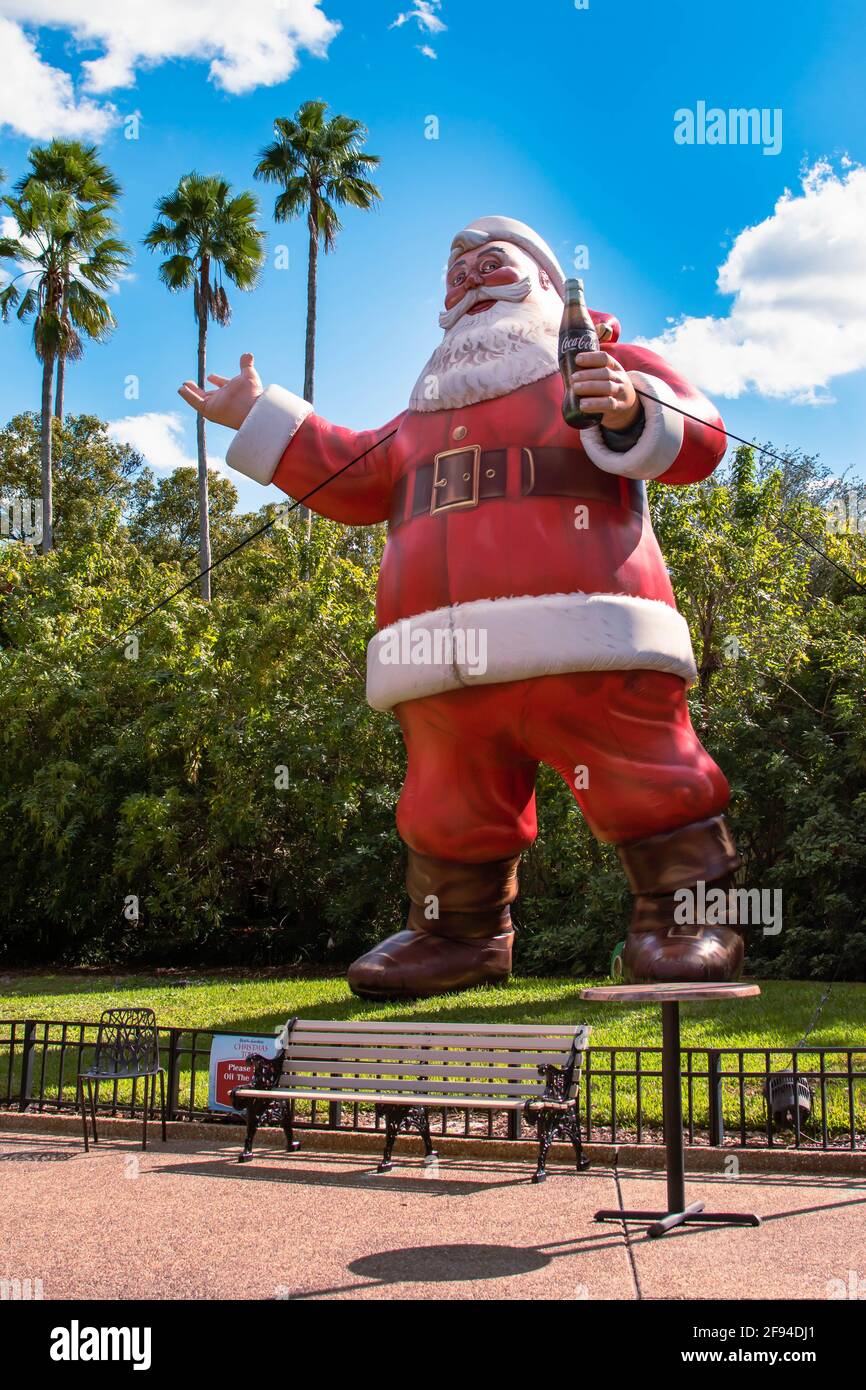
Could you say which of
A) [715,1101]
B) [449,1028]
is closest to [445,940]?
[449,1028]

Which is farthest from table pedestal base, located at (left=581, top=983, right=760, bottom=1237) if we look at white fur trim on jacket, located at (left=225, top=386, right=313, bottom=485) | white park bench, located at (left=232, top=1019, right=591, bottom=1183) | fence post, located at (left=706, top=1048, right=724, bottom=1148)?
white fur trim on jacket, located at (left=225, top=386, right=313, bottom=485)

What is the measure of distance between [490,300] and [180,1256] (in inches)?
187

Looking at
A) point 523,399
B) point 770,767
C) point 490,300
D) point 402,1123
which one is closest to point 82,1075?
point 402,1123

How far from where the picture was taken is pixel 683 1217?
4.41 meters

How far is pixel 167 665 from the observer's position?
14.0 m

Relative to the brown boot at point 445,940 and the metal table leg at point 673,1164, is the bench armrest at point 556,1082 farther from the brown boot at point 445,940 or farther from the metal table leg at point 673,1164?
the metal table leg at point 673,1164

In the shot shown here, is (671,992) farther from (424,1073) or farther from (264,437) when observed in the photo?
(264,437)

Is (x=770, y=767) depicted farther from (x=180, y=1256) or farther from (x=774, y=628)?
(x=180, y=1256)

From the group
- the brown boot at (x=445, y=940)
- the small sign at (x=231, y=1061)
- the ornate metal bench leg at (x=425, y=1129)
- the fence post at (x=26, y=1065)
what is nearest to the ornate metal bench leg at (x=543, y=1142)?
the ornate metal bench leg at (x=425, y=1129)

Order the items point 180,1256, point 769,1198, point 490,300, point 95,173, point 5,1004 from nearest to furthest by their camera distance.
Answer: point 180,1256 < point 769,1198 < point 490,300 < point 5,1004 < point 95,173

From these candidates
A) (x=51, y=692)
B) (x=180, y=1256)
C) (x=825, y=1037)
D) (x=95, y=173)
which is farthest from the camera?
(x=95, y=173)

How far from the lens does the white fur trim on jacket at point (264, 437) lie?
663cm

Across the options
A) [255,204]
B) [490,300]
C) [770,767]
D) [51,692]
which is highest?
[255,204]

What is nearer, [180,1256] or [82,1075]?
[180,1256]
